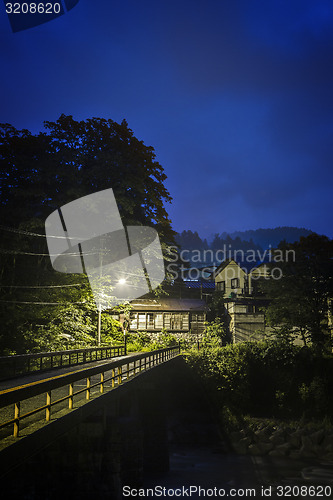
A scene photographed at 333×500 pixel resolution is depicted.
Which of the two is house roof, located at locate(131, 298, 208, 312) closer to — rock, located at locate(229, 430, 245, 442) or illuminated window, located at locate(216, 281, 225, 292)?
illuminated window, located at locate(216, 281, 225, 292)

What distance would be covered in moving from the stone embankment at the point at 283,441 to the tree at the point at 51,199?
42.2ft

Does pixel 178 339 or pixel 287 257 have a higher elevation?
pixel 287 257

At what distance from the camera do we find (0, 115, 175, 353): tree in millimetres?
24688

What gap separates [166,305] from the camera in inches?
1855

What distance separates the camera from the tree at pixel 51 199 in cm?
2469

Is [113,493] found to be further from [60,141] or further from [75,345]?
[60,141]

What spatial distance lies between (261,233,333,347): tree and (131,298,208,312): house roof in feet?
42.4

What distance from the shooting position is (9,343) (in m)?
23.2

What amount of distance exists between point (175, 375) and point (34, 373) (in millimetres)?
17997

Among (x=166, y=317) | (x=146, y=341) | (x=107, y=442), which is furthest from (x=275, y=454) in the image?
(x=166, y=317)

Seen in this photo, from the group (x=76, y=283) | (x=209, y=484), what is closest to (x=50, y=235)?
(x=76, y=283)

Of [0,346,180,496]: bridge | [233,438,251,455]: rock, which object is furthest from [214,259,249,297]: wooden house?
[0,346,180,496]: bridge

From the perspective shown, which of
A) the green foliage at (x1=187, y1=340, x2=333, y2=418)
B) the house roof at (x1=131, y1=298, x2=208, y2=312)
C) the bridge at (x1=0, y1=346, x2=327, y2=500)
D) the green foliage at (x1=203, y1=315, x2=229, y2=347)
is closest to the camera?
the bridge at (x1=0, y1=346, x2=327, y2=500)

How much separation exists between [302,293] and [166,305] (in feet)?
57.4
